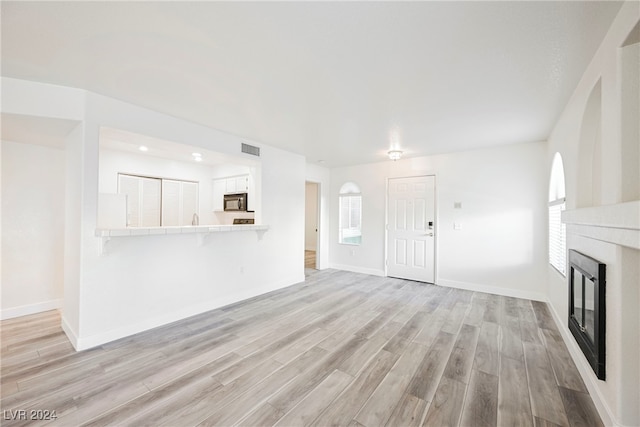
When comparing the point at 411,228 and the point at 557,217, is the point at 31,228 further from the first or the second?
the point at 557,217

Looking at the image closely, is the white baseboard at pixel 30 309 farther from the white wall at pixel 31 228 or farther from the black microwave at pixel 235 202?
the black microwave at pixel 235 202

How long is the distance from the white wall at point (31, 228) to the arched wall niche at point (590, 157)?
6.17 meters

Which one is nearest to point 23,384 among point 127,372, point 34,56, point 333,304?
point 127,372

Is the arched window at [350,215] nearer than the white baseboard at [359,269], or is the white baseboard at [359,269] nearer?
the white baseboard at [359,269]

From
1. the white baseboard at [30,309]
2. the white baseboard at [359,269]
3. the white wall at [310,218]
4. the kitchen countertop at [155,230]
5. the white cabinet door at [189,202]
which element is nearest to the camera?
the kitchen countertop at [155,230]

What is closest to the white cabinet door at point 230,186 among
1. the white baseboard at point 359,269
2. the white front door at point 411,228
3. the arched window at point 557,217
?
the white baseboard at point 359,269

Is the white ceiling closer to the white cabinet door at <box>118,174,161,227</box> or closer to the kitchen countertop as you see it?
the kitchen countertop

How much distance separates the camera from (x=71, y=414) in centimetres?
172

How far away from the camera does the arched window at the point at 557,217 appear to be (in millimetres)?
3094

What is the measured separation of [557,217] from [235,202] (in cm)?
524

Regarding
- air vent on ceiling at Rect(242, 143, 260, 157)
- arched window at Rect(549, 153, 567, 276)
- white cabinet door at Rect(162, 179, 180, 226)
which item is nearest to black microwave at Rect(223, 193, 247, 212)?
white cabinet door at Rect(162, 179, 180, 226)

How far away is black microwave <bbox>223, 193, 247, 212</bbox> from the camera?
5148mm

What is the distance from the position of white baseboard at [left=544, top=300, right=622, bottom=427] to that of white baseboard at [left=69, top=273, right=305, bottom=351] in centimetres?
390

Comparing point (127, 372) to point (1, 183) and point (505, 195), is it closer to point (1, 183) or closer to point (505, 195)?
point (1, 183)
